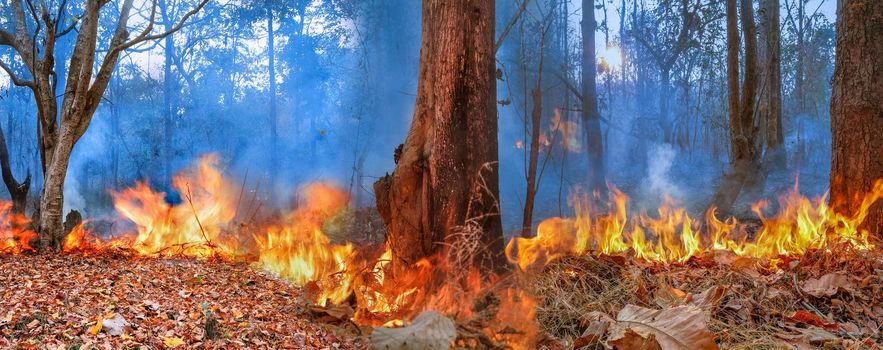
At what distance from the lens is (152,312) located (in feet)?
11.5

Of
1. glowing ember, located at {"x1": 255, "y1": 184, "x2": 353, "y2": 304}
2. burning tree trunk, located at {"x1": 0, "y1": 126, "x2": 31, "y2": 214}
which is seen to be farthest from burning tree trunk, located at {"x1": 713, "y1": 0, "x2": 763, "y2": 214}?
burning tree trunk, located at {"x1": 0, "y1": 126, "x2": 31, "y2": 214}

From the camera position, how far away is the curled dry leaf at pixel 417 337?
2621 millimetres

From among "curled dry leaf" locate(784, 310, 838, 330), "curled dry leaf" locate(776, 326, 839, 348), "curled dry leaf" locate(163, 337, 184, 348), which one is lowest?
"curled dry leaf" locate(776, 326, 839, 348)

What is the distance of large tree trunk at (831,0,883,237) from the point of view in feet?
19.4

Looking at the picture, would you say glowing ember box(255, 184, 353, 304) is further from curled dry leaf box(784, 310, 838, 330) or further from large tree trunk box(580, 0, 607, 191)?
large tree trunk box(580, 0, 607, 191)

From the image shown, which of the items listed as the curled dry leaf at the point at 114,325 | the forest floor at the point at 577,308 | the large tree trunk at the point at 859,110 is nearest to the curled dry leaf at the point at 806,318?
the forest floor at the point at 577,308

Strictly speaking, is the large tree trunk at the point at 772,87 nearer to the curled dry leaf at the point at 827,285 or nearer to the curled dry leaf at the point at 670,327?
the curled dry leaf at the point at 827,285

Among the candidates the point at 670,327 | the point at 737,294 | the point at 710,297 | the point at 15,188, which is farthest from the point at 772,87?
the point at 15,188

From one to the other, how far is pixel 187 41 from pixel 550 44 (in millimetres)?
15800

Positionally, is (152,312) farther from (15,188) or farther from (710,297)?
(15,188)

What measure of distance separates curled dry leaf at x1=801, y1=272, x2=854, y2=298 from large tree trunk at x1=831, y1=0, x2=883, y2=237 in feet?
8.45

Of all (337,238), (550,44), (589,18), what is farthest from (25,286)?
(550,44)

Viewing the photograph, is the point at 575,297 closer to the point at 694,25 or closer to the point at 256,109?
the point at 694,25

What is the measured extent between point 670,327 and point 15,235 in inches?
326
